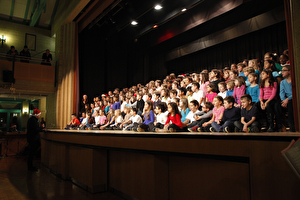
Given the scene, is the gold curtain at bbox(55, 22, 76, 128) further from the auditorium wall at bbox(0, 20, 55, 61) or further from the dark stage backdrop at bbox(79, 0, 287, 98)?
the auditorium wall at bbox(0, 20, 55, 61)

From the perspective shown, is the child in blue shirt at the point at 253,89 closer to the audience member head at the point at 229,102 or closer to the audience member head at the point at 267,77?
the audience member head at the point at 267,77

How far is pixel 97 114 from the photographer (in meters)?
6.48

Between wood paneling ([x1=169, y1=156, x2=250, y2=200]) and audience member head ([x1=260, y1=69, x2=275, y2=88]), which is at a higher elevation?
audience member head ([x1=260, y1=69, x2=275, y2=88])

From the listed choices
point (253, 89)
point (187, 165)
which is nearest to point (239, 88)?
point (253, 89)

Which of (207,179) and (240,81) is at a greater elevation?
(240,81)

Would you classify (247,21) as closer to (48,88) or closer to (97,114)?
(97,114)

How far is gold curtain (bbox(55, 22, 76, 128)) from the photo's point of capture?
8.57 meters

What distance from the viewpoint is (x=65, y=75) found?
8.77 meters

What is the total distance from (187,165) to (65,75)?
8124 millimetres

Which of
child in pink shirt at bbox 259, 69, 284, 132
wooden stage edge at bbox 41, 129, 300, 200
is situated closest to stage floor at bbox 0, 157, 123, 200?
wooden stage edge at bbox 41, 129, 300, 200

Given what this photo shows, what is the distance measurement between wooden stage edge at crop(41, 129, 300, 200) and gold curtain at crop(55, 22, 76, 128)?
5905 millimetres

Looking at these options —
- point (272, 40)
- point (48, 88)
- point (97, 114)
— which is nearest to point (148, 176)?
point (97, 114)

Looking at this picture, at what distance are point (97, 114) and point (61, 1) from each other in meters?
5.96

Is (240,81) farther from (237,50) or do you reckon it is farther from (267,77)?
(237,50)
